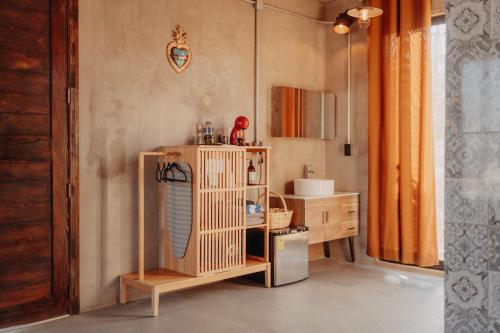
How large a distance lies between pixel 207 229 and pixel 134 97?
4.13ft

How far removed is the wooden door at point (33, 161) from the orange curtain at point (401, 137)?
122 inches

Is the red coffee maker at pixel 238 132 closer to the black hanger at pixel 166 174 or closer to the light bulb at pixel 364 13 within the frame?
the black hanger at pixel 166 174

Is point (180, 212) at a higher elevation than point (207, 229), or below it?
higher

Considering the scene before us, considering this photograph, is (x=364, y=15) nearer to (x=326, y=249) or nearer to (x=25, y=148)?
(x=326, y=249)

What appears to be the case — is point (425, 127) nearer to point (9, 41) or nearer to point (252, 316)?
point (252, 316)

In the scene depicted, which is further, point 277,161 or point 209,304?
point 277,161

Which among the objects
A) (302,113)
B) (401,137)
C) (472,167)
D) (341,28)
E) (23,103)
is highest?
(341,28)

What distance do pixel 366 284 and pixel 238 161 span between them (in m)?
1.71

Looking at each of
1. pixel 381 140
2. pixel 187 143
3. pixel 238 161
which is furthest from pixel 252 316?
pixel 381 140

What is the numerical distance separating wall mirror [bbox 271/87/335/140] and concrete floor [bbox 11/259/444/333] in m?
1.59

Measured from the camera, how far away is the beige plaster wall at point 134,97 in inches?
149

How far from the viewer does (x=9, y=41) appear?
3.36 meters

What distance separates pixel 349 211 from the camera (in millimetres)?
5305

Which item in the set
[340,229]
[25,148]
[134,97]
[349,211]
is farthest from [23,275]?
[349,211]
